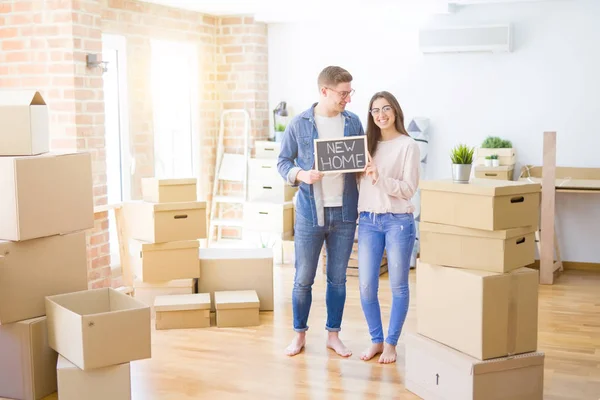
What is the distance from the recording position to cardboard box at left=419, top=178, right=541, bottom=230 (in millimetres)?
3326

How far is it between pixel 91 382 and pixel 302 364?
118 centimetres

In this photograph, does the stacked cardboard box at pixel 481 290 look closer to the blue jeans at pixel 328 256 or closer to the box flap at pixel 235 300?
the blue jeans at pixel 328 256

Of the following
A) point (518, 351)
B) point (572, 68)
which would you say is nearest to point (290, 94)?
point (572, 68)

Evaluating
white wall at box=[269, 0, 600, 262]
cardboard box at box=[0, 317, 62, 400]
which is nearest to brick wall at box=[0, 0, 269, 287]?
white wall at box=[269, 0, 600, 262]

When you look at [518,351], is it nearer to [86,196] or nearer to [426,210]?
[426,210]

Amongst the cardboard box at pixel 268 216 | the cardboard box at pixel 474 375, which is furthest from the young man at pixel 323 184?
the cardboard box at pixel 268 216

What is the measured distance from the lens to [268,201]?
6.99m

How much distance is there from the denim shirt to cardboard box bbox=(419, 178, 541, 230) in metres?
0.57

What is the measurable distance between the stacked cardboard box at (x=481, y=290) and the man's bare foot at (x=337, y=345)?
765 millimetres

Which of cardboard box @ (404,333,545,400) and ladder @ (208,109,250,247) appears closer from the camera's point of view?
cardboard box @ (404,333,545,400)

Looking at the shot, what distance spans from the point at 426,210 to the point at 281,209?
3.31 m

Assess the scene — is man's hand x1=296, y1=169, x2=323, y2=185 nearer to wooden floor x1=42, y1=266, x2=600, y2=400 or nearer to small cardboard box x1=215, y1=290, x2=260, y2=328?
wooden floor x1=42, y1=266, x2=600, y2=400

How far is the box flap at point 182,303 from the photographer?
4898 mm

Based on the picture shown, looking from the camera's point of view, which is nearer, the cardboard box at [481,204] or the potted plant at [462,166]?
the cardboard box at [481,204]
